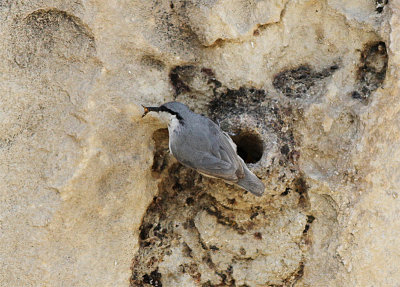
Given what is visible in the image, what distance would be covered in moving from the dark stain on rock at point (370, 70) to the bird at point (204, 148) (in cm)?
82

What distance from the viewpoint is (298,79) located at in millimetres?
3158

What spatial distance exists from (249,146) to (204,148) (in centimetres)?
44

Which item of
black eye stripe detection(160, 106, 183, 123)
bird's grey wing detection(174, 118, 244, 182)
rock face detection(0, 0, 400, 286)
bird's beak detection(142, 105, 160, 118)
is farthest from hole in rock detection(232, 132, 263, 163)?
bird's beak detection(142, 105, 160, 118)

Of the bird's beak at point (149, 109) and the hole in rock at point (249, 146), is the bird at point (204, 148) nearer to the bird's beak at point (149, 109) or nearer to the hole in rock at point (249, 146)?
the bird's beak at point (149, 109)

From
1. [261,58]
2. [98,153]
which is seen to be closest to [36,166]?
[98,153]

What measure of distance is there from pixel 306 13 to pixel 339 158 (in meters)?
0.95

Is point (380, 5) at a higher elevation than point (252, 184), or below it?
higher

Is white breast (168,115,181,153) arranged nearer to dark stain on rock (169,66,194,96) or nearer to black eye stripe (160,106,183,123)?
black eye stripe (160,106,183,123)

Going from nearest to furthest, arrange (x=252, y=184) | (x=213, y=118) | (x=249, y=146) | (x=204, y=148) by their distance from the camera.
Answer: (x=252, y=184)
(x=204, y=148)
(x=213, y=118)
(x=249, y=146)

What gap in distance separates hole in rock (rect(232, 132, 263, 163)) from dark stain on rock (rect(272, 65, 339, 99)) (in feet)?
1.18

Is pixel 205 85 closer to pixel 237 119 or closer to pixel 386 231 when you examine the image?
pixel 237 119

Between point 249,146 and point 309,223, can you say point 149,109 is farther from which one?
point 309,223

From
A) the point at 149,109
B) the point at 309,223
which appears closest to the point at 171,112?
the point at 149,109

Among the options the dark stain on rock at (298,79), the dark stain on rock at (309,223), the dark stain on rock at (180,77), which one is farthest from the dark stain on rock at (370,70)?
the dark stain on rock at (180,77)
